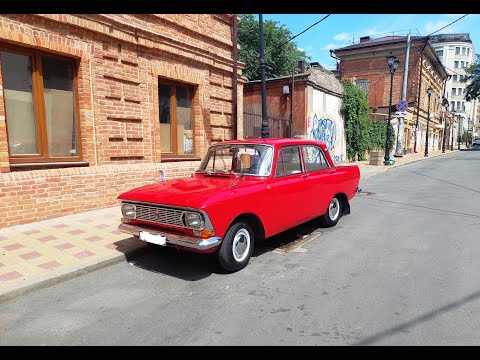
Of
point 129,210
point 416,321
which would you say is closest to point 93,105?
point 129,210

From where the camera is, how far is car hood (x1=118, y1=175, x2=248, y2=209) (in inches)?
144

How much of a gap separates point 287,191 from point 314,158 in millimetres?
1323

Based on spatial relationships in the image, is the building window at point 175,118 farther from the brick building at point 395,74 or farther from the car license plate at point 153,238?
the brick building at point 395,74

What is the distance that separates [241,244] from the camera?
4.11m

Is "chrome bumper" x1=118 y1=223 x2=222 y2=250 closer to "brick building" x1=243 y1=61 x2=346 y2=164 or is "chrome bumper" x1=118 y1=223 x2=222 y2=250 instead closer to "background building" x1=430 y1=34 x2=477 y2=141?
"brick building" x1=243 y1=61 x2=346 y2=164

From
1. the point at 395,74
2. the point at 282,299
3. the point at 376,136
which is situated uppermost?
the point at 395,74

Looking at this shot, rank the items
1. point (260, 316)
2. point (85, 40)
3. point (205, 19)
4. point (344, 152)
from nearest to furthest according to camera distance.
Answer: point (260, 316), point (85, 40), point (205, 19), point (344, 152)

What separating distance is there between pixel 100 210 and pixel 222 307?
4619 mm

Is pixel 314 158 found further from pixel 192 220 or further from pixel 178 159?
pixel 178 159

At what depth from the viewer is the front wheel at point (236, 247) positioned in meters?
3.82

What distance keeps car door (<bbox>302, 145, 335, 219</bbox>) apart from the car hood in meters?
1.41

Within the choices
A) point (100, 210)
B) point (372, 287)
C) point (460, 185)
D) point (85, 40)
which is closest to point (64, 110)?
point (85, 40)
